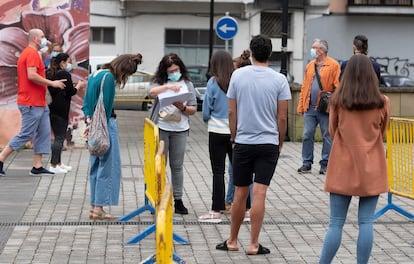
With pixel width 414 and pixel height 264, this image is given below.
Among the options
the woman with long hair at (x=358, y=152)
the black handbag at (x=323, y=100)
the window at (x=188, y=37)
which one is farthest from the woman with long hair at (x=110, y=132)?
the window at (x=188, y=37)

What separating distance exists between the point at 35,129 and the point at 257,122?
5837 millimetres

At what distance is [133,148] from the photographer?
60.1ft

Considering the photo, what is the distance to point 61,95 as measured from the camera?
14766 millimetres

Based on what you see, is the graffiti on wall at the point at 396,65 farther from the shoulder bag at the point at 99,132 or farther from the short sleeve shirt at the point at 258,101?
the short sleeve shirt at the point at 258,101

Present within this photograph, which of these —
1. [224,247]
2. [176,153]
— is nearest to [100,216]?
[176,153]

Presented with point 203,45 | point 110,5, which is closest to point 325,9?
point 203,45

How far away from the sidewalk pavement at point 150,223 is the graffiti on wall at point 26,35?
2487 mm

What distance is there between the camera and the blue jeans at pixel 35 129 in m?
13.8

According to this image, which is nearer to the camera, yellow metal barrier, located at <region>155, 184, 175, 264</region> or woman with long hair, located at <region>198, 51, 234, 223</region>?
yellow metal barrier, located at <region>155, 184, 175, 264</region>

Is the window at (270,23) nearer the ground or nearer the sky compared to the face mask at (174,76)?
nearer the sky

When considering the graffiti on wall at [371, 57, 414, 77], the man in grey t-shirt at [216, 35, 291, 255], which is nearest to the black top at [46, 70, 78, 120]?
the man in grey t-shirt at [216, 35, 291, 255]

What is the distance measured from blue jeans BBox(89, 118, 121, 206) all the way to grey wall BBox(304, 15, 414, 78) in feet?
118

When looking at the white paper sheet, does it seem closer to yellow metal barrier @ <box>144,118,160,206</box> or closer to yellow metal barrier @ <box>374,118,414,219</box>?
yellow metal barrier @ <box>144,118,160,206</box>

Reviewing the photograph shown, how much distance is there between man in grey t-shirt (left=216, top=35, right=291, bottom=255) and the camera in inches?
342
